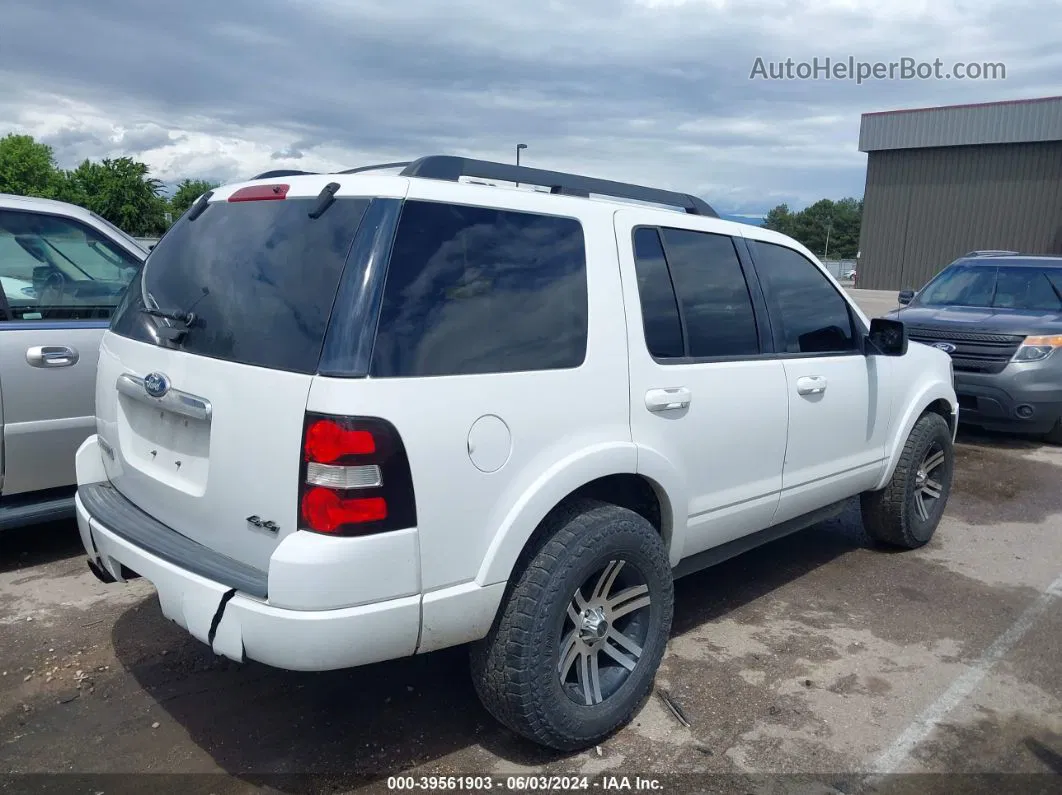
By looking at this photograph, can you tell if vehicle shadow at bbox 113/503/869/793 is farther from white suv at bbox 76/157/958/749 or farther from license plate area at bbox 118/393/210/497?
license plate area at bbox 118/393/210/497

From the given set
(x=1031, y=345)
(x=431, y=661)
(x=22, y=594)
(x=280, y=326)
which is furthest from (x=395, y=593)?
(x=1031, y=345)

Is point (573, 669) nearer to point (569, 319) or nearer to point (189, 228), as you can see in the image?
point (569, 319)

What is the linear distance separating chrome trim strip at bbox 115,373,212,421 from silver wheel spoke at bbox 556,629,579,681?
4.59 feet

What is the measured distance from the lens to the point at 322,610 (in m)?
2.39

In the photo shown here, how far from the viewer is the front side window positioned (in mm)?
4516

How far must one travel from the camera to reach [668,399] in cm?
325

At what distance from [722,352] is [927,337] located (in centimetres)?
587

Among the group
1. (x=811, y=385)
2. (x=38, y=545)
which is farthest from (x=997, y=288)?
(x=38, y=545)

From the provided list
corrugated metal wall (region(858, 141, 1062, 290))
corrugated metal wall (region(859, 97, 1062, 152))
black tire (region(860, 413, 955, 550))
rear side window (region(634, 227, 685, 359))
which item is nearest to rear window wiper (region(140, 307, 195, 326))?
rear side window (region(634, 227, 685, 359))

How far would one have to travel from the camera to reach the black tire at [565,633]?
9.03 feet

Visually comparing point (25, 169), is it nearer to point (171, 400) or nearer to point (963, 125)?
point (963, 125)

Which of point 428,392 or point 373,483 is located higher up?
point 428,392

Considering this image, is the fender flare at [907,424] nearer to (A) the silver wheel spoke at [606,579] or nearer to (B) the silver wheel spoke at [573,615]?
(A) the silver wheel spoke at [606,579]

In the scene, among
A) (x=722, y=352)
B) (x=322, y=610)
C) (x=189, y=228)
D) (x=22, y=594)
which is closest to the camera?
(x=322, y=610)
